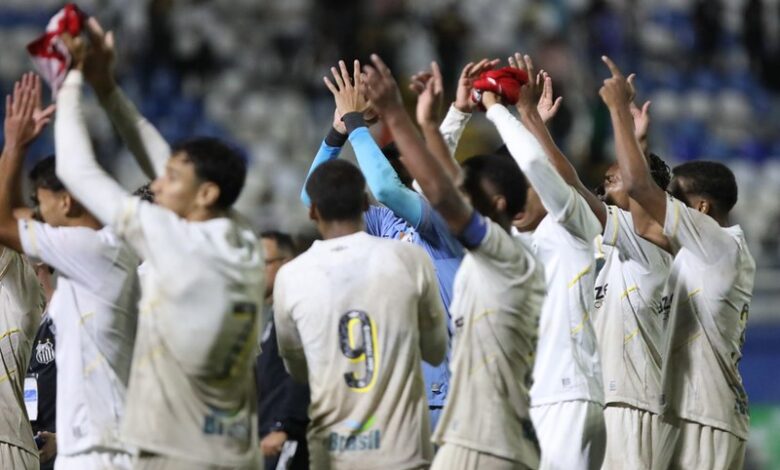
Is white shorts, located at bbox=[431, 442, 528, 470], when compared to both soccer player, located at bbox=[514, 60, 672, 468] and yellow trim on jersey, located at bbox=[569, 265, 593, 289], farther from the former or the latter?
soccer player, located at bbox=[514, 60, 672, 468]

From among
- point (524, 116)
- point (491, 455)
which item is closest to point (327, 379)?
point (491, 455)

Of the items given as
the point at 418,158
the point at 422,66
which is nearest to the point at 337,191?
the point at 418,158

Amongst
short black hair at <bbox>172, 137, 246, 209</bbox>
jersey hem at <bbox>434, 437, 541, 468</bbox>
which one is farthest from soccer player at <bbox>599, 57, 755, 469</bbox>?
short black hair at <bbox>172, 137, 246, 209</bbox>

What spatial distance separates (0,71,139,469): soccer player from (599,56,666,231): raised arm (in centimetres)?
244

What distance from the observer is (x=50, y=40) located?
594 cm

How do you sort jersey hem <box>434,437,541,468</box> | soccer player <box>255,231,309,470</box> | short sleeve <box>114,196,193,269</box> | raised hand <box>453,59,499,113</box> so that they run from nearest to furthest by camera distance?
short sleeve <box>114,196,193,269</box>, jersey hem <box>434,437,541,468</box>, soccer player <box>255,231,309,470</box>, raised hand <box>453,59,499,113</box>

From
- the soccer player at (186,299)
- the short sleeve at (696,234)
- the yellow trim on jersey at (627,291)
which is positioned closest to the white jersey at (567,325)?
the short sleeve at (696,234)

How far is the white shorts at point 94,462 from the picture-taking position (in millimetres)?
6234

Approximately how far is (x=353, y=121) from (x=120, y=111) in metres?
1.89

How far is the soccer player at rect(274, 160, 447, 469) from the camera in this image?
6.32 m

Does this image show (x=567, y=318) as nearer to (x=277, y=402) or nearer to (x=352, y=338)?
(x=352, y=338)

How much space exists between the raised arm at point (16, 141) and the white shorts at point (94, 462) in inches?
39.4

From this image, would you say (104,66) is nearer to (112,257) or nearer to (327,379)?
(112,257)

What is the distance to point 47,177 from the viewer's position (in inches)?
265
